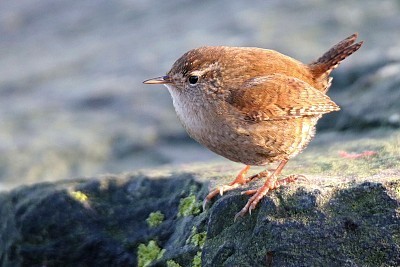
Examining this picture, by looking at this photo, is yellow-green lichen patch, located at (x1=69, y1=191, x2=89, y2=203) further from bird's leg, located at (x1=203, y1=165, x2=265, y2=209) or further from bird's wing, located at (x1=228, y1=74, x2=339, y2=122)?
bird's wing, located at (x1=228, y1=74, x2=339, y2=122)

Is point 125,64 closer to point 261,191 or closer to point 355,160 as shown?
point 355,160

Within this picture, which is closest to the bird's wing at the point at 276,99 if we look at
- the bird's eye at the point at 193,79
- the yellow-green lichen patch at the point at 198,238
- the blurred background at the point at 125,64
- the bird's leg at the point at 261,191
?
the bird's eye at the point at 193,79

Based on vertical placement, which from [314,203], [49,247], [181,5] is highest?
[181,5]

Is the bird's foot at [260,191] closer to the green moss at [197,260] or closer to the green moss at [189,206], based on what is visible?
the green moss at [197,260]

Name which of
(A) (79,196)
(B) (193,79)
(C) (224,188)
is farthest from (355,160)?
(A) (79,196)

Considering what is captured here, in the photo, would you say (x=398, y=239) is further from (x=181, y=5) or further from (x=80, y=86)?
(x=181, y=5)

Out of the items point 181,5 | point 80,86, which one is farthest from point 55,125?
point 181,5
